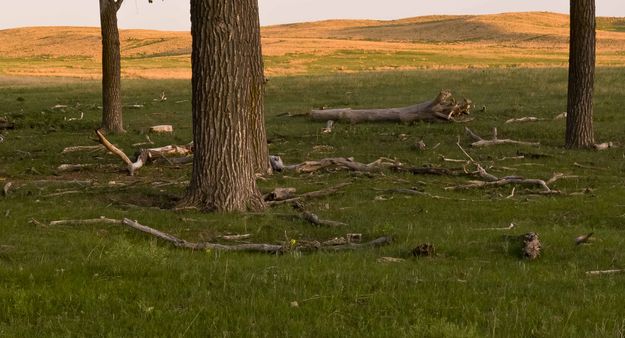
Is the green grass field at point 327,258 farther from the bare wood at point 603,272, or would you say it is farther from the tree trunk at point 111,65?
the tree trunk at point 111,65

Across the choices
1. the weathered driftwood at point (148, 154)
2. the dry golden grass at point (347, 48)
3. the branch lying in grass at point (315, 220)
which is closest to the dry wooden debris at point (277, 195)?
the branch lying in grass at point (315, 220)

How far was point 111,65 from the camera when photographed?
939 inches

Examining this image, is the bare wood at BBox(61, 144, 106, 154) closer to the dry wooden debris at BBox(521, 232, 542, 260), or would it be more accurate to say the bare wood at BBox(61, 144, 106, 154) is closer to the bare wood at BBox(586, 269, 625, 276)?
the dry wooden debris at BBox(521, 232, 542, 260)

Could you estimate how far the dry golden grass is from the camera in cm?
7006

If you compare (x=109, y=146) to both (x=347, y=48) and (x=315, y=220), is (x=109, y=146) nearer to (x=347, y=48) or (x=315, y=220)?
(x=315, y=220)

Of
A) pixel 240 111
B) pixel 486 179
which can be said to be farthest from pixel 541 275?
pixel 486 179

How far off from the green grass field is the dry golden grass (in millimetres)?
44306

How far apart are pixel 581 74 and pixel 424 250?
12.3 metres

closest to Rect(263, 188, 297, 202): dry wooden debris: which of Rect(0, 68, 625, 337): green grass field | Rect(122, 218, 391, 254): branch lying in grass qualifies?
Rect(0, 68, 625, 337): green grass field

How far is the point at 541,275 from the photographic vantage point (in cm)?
841

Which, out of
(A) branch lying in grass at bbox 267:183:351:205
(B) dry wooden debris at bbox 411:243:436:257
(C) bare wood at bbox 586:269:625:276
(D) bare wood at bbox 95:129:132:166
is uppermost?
(D) bare wood at bbox 95:129:132:166

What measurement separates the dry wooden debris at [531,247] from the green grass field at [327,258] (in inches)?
5.1

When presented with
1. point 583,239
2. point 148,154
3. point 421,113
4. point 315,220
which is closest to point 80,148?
point 148,154

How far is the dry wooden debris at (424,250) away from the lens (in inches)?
367
